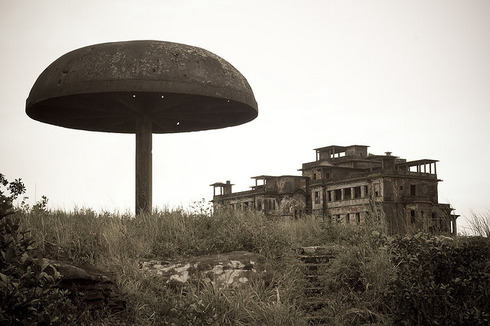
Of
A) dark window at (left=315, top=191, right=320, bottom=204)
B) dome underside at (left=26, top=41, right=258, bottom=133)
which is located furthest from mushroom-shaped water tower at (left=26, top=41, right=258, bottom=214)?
dark window at (left=315, top=191, right=320, bottom=204)

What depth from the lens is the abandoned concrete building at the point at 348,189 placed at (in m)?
39.6

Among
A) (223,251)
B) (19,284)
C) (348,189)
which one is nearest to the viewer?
(19,284)

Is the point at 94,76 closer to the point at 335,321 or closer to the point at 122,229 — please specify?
the point at 122,229

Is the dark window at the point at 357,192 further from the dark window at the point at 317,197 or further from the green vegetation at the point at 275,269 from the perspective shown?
the green vegetation at the point at 275,269

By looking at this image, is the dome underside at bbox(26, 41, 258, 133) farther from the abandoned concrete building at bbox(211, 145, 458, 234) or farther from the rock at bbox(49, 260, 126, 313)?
the abandoned concrete building at bbox(211, 145, 458, 234)

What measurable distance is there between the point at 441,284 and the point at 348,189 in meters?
40.1

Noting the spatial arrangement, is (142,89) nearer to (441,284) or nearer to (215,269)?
(215,269)

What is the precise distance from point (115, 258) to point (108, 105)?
4.63m

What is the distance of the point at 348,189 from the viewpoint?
149 ft

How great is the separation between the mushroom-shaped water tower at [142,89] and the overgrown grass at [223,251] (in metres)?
2.00

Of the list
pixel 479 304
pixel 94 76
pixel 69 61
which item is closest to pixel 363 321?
pixel 479 304

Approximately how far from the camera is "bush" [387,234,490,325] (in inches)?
235

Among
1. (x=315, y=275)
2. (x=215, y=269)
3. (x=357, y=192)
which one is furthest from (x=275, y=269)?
(x=357, y=192)

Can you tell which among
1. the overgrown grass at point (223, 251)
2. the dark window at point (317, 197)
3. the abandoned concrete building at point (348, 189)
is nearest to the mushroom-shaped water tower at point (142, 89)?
the overgrown grass at point (223, 251)
